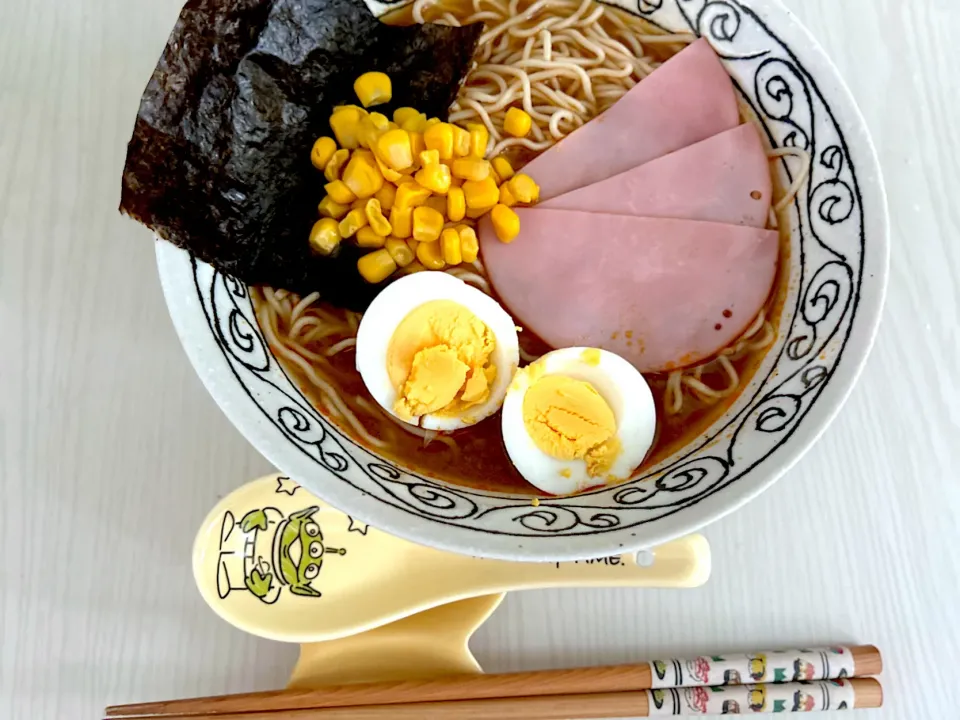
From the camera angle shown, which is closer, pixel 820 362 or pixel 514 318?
pixel 820 362

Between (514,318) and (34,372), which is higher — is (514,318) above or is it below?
above

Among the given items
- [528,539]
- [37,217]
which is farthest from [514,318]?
[37,217]

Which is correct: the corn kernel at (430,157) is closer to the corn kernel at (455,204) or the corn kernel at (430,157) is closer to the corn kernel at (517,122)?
the corn kernel at (455,204)

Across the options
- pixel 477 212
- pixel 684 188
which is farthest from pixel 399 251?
pixel 684 188

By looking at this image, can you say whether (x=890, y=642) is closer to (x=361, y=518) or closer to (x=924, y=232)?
(x=924, y=232)

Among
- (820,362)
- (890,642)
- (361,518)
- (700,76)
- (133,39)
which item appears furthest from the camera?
(133,39)

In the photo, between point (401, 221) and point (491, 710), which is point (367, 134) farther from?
point (491, 710)

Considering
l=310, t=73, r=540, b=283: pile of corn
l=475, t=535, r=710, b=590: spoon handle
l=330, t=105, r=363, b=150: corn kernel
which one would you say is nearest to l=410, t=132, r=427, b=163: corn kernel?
l=310, t=73, r=540, b=283: pile of corn

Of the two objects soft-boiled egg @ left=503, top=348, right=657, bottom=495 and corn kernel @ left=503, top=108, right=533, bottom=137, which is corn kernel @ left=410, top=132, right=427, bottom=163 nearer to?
corn kernel @ left=503, top=108, right=533, bottom=137
